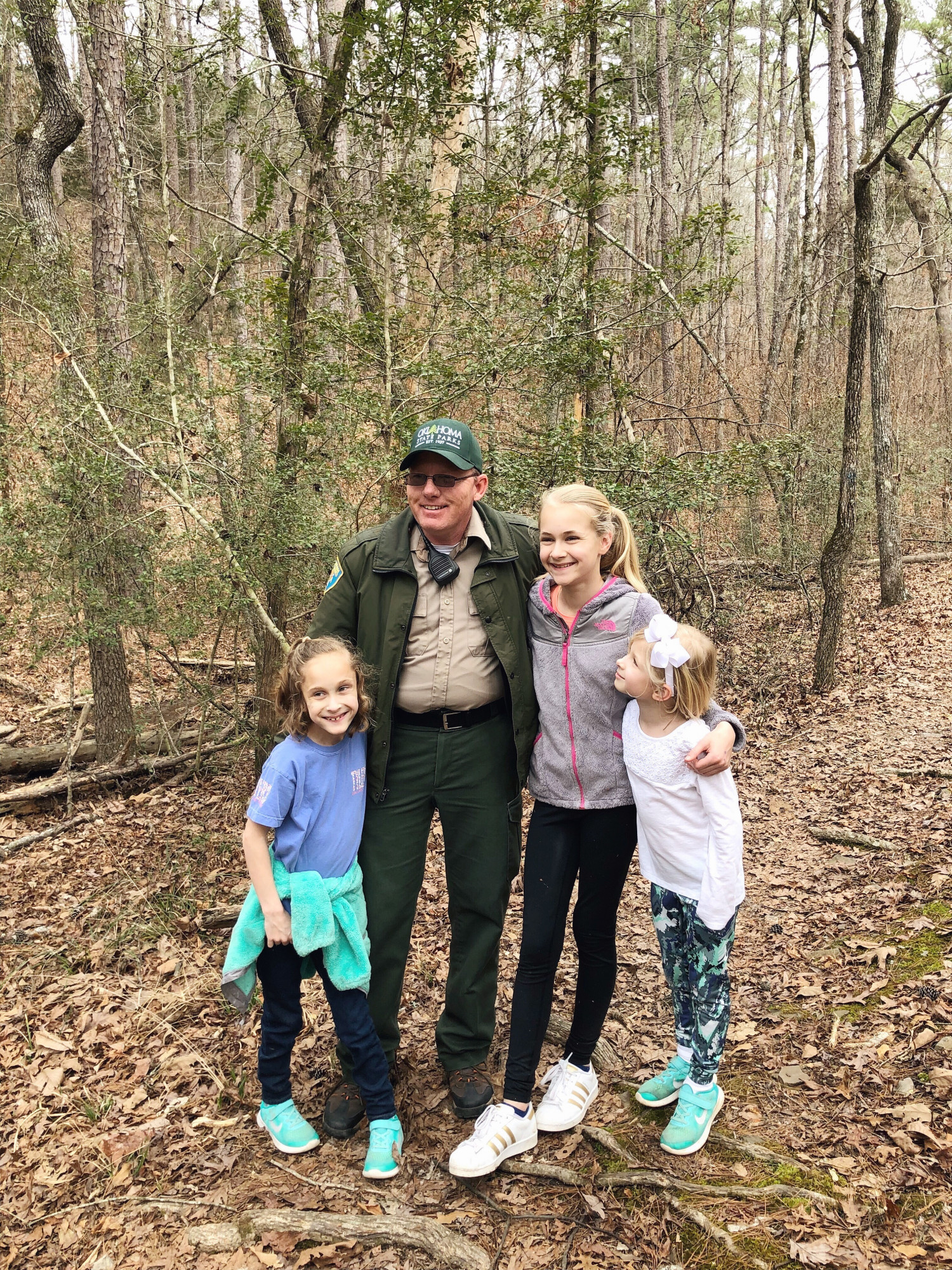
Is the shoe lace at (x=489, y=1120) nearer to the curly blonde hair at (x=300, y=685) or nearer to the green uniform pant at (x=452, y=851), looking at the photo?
the green uniform pant at (x=452, y=851)

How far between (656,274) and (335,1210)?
612 cm

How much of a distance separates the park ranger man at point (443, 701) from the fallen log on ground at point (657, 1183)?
0.32 m

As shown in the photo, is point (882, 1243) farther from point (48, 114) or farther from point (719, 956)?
point (48, 114)

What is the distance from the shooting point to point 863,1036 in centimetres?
337

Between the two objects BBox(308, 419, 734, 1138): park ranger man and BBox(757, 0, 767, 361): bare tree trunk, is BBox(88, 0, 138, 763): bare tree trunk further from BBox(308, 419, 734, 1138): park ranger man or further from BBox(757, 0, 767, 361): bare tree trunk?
BBox(757, 0, 767, 361): bare tree trunk

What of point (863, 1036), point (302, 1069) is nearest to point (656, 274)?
point (863, 1036)

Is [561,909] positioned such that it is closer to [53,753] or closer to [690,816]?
[690,816]

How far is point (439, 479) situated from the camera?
2826 millimetres

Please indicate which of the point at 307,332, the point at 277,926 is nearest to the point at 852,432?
the point at 307,332

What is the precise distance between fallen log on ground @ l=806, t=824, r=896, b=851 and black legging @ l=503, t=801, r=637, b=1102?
9.30 feet

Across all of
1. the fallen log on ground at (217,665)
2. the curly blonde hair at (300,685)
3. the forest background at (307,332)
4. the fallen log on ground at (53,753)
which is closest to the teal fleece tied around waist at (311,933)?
the curly blonde hair at (300,685)

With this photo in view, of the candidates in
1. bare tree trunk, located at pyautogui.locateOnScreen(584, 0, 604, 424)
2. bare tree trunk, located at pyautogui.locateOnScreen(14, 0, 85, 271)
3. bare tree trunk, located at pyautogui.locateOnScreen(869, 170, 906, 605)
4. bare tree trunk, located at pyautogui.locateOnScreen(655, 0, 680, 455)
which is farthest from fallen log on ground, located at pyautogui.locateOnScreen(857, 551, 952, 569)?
bare tree trunk, located at pyautogui.locateOnScreen(14, 0, 85, 271)

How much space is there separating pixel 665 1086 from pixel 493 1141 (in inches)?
26.0

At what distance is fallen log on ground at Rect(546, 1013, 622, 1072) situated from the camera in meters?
3.44
